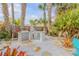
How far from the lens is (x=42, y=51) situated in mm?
A: 2004

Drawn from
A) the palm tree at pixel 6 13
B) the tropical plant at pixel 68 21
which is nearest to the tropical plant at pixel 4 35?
the palm tree at pixel 6 13

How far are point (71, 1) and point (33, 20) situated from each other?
0.33 m

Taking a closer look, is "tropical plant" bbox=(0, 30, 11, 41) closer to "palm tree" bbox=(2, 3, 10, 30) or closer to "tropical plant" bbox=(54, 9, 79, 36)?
"palm tree" bbox=(2, 3, 10, 30)

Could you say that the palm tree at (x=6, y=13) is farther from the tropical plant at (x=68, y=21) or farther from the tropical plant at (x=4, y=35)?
the tropical plant at (x=68, y=21)

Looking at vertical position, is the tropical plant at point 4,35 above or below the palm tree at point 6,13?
below

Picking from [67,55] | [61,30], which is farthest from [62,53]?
[61,30]

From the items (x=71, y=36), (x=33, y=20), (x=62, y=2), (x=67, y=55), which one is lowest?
(x=67, y=55)

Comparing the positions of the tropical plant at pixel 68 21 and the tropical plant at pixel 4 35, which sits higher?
the tropical plant at pixel 68 21

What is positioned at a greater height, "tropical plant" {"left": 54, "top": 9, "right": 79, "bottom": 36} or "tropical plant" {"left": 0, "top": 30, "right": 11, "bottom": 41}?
"tropical plant" {"left": 54, "top": 9, "right": 79, "bottom": 36}

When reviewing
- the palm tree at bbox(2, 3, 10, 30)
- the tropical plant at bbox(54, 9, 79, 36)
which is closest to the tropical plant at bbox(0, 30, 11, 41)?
the palm tree at bbox(2, 3, 10, 30)

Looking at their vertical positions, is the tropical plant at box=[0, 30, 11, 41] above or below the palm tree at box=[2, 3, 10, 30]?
below

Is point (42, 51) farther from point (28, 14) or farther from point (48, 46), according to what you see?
point (28, 14)

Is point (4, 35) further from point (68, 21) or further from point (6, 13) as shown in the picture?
point (68, 21)

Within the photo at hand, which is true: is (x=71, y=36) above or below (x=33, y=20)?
below
